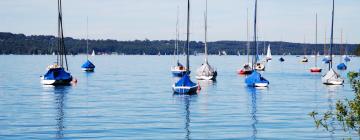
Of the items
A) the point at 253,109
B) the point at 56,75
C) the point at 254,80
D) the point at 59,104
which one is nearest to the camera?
the point at 253,109

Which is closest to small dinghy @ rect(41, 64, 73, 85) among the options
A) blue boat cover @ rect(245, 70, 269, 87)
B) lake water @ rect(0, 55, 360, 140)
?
lake water @ rect(0, 55, 360, 140)

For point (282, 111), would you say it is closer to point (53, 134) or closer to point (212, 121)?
point (212, 121)

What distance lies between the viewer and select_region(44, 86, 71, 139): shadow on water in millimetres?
39500

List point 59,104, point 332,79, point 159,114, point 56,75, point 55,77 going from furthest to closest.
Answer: point 332,79 → point 56,75 → point 55,77 → point 59,104 → point 159,114

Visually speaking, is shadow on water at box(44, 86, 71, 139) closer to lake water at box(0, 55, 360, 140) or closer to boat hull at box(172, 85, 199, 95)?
lake water at box(0, 55, 360, 140)

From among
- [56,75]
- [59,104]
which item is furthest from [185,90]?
[56,75]

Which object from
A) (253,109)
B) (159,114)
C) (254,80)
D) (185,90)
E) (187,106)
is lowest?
(253,109)

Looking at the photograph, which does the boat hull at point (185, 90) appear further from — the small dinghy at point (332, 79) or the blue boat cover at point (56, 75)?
the small dinghy at point (332, 79)

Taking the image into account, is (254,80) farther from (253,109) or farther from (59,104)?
(59,104)

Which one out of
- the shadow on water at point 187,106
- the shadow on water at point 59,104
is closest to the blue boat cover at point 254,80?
the shadow on water at point 187,106

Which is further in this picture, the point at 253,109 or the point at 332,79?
the point at 332,79

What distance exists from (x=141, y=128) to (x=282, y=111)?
18276 mm

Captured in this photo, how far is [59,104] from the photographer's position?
59.5 meters

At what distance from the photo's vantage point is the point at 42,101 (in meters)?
62.9
